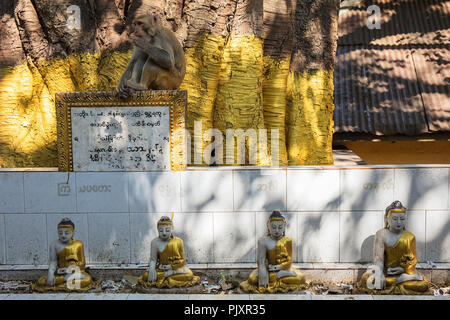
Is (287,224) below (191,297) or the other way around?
the other way around

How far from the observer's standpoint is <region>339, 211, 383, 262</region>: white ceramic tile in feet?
20.0

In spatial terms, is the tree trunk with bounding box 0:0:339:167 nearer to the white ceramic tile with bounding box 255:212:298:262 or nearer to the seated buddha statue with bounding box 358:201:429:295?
the white ceramic tile with bounding box 255:212:298:262

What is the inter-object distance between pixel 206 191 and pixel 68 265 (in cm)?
187

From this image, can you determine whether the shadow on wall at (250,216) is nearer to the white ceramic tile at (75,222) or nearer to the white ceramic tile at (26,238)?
the white ceramic tile at (75,222)

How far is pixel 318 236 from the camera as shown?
6.14 metres

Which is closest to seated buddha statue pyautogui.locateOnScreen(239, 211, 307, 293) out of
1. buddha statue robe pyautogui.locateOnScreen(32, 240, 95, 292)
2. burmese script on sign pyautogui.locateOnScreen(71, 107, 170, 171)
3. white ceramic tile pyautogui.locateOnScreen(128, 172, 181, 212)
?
white ceramic tile pyautogui.locateOnScreen(128, 172, 181, 212)

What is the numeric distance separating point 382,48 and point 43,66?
7596 millimetres

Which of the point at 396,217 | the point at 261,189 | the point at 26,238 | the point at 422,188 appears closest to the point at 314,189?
the point at 261,189

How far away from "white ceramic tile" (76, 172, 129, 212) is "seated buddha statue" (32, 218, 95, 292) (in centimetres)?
56

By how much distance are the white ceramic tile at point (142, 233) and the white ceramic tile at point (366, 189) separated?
7.87 feet

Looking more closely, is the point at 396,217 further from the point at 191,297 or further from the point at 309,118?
the point at 309,118

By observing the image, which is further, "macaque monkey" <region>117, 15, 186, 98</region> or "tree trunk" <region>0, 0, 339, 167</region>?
"tree trunk" <region>0, 0, 339, 167</region>
